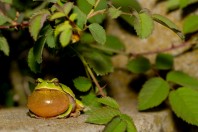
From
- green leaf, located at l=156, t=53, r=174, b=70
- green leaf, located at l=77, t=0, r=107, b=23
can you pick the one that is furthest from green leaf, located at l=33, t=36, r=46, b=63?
green leaf, located at l=156, t=53, r=174, b=70

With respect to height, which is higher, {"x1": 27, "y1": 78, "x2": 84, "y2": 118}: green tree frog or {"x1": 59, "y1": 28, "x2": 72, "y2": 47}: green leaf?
{"x1": 59, "y1": 28, "x2": 72, "y2": 47}: green leaf

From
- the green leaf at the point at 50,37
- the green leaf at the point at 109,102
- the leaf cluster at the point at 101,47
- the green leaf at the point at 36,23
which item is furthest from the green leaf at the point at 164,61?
the green leaf at the point at 36,23

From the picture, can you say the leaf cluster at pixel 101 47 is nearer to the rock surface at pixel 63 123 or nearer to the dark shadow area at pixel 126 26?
the rock surface at pixel 63 123

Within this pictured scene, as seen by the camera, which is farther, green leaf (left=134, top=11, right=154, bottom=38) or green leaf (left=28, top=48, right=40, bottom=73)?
green leaf (left=28, top=48, right=40, bottom=73)

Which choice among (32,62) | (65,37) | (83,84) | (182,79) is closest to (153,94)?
(182,79)

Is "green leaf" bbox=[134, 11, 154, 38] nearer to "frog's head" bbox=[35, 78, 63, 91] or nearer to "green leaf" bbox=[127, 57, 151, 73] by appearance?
"frog's head" bbox=[35, 78, 63, 91]

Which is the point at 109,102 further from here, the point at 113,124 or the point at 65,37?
the point at 65,37
